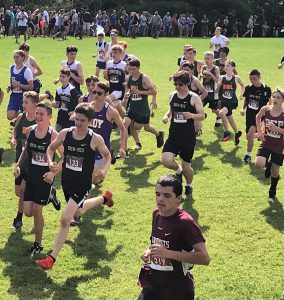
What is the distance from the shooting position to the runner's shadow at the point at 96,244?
6617 mm

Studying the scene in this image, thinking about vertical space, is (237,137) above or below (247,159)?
above

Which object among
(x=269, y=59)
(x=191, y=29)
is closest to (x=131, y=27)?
(x=191, y=29)

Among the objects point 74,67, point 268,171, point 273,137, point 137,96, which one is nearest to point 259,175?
point 268,171

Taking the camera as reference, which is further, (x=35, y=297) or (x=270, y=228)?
(x=270, y=228)

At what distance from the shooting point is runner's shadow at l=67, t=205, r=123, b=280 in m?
6.62

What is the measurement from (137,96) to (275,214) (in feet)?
13.9

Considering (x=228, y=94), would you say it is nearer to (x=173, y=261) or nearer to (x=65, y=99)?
(x=65, y=99)

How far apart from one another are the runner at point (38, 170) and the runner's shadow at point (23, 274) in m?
0.24

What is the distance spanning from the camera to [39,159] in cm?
705

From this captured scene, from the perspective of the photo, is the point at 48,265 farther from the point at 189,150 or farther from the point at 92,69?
the point at 92,69

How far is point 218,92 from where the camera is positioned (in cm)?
1291

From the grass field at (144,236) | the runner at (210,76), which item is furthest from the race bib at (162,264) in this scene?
the runner at (210,76)

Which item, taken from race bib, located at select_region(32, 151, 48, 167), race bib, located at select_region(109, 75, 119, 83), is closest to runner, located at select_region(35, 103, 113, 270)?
race bib, located at select_region(32, 151, 48, 167)

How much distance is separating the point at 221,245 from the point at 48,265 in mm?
2435
